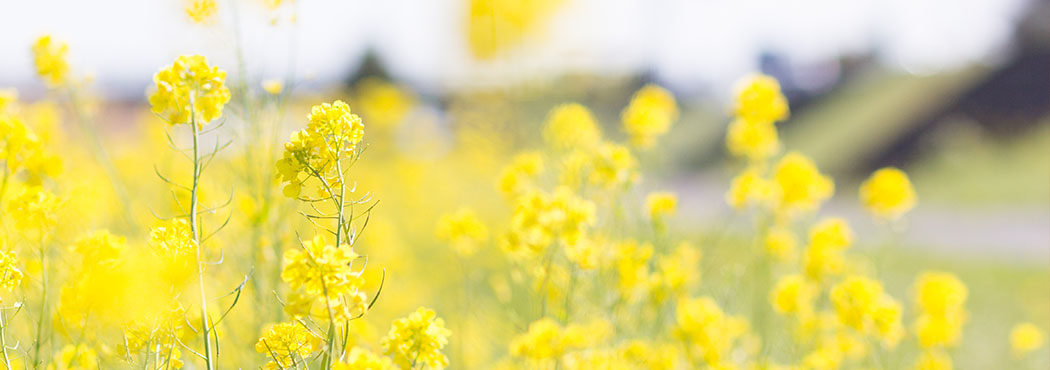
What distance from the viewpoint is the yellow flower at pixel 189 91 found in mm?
1470

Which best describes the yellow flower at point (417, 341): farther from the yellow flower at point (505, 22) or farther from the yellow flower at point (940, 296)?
the yellow flower at point (505, 22)

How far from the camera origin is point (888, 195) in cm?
359

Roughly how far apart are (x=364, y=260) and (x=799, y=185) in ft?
6.39

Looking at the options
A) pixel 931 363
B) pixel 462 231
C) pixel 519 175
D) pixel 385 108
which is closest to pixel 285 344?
pixel 462 231

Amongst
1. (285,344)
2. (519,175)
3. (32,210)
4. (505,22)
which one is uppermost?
(505,22)

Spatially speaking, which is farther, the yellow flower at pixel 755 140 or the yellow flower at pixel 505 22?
the yellow flower at pixel 505 22

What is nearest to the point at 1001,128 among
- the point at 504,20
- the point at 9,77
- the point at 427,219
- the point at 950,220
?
the point at 950,220

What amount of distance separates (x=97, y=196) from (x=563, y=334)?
227cm

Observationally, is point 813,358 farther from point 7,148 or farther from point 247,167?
point 7,148

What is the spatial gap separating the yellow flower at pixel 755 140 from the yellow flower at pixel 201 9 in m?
2.32

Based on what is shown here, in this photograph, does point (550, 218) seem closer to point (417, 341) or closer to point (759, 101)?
point (417, 341)

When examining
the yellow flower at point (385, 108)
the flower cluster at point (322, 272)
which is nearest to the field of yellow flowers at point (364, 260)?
the flower cluster at point (322, 272)

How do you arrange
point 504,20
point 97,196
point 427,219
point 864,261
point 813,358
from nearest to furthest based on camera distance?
point 813,358, point 97,196, point 864,261, point 427,219, point 504,20

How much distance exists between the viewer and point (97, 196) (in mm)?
3256
